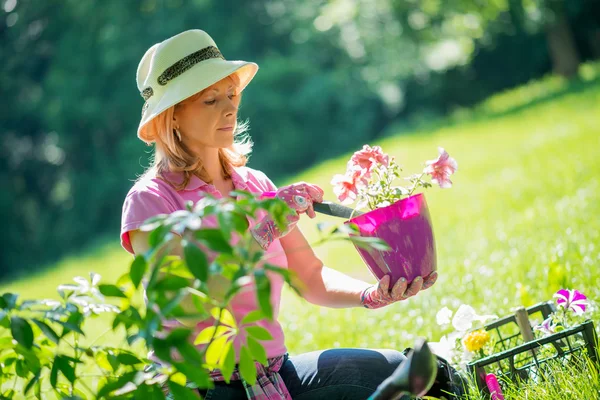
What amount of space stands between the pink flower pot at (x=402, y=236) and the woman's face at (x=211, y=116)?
0.65 m

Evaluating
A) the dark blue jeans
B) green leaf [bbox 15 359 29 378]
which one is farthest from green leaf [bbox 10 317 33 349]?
the dark blue jeans

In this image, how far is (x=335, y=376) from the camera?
2316 millimetres

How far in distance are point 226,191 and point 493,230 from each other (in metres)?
3.83

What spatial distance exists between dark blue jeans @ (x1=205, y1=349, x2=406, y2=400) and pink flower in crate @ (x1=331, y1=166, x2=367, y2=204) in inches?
18.8

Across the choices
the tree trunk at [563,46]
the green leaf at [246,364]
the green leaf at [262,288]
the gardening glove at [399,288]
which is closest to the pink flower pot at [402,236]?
the gardening glove at [399,288]

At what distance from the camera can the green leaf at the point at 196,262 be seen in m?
1.28

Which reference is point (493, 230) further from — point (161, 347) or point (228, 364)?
point (161, 347)

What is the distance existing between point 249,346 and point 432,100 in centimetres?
1703

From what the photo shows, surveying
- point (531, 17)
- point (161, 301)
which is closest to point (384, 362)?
point (161, 301)

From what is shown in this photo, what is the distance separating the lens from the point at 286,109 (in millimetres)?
18312

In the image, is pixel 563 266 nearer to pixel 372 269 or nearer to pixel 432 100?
pixel 372 269

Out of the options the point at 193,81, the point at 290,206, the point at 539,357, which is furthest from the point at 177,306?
the point at 539,357

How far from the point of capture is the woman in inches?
89.7

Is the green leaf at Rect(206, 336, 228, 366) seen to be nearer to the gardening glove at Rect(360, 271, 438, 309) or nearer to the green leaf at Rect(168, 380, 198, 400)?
the green leaf at Rect(168, 380, 198, 400)
